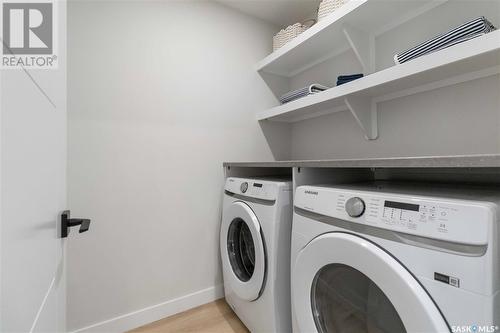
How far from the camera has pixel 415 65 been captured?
101 cm

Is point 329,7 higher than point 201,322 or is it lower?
higher

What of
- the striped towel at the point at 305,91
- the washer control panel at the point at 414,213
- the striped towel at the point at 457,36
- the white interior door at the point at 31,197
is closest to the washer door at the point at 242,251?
the washer control panel at the point at 414,213

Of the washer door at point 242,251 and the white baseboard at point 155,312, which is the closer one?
the washer door at point 242,251

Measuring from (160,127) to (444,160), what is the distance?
1520 millimetres

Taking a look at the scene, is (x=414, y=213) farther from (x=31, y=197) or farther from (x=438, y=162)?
(x=31, y=197)

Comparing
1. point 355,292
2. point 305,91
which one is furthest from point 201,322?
point 305,91

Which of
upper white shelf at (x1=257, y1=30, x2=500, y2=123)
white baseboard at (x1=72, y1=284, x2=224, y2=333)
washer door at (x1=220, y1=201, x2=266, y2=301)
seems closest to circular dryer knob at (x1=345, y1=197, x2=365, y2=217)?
washer door at (x1=220, y1=201, x2=266, y2=301)

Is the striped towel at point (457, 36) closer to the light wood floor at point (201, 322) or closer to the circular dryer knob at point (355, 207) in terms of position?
the circular dryer knob at point (355, 207)

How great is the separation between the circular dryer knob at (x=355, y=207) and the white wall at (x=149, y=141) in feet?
3.95

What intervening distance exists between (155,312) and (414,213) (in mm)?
1663

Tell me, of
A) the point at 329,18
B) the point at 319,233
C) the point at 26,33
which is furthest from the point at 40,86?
the point at 329,18

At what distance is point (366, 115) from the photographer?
1510 mm

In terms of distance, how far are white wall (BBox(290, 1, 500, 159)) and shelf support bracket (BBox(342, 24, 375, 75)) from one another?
1.7 inches

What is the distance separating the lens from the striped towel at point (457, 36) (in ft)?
2.84
